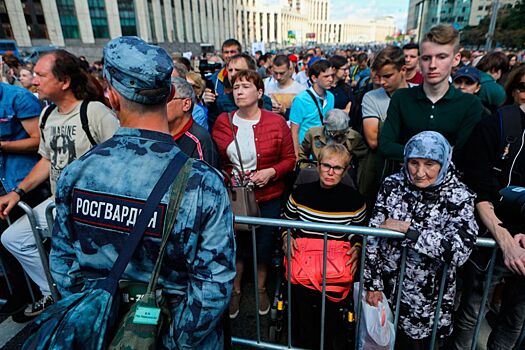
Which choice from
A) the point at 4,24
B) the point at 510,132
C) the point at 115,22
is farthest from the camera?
the point at 115,22

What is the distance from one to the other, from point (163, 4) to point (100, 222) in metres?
62.1

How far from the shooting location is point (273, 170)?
3047mm

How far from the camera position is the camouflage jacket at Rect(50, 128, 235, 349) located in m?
1.24

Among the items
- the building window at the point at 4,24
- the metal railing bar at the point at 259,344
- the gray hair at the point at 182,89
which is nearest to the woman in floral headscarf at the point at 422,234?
the metal railing bar at the point at 259,344

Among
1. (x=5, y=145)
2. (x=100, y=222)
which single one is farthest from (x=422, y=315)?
(x=5, y=145)

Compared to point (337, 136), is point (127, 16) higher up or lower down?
higher up

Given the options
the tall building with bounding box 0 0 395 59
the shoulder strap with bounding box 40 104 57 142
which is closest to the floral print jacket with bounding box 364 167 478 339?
the shoulder strap with bounding box 40 104 57 142

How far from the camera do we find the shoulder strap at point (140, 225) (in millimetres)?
1208

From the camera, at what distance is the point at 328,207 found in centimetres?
264

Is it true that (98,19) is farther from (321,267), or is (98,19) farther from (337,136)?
(321,267)

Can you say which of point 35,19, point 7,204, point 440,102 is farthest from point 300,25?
point 7,204

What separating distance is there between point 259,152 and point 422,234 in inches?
61.5

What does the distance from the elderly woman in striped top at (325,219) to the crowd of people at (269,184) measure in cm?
1

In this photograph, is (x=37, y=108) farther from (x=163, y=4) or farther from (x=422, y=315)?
(x=163, y=4)
